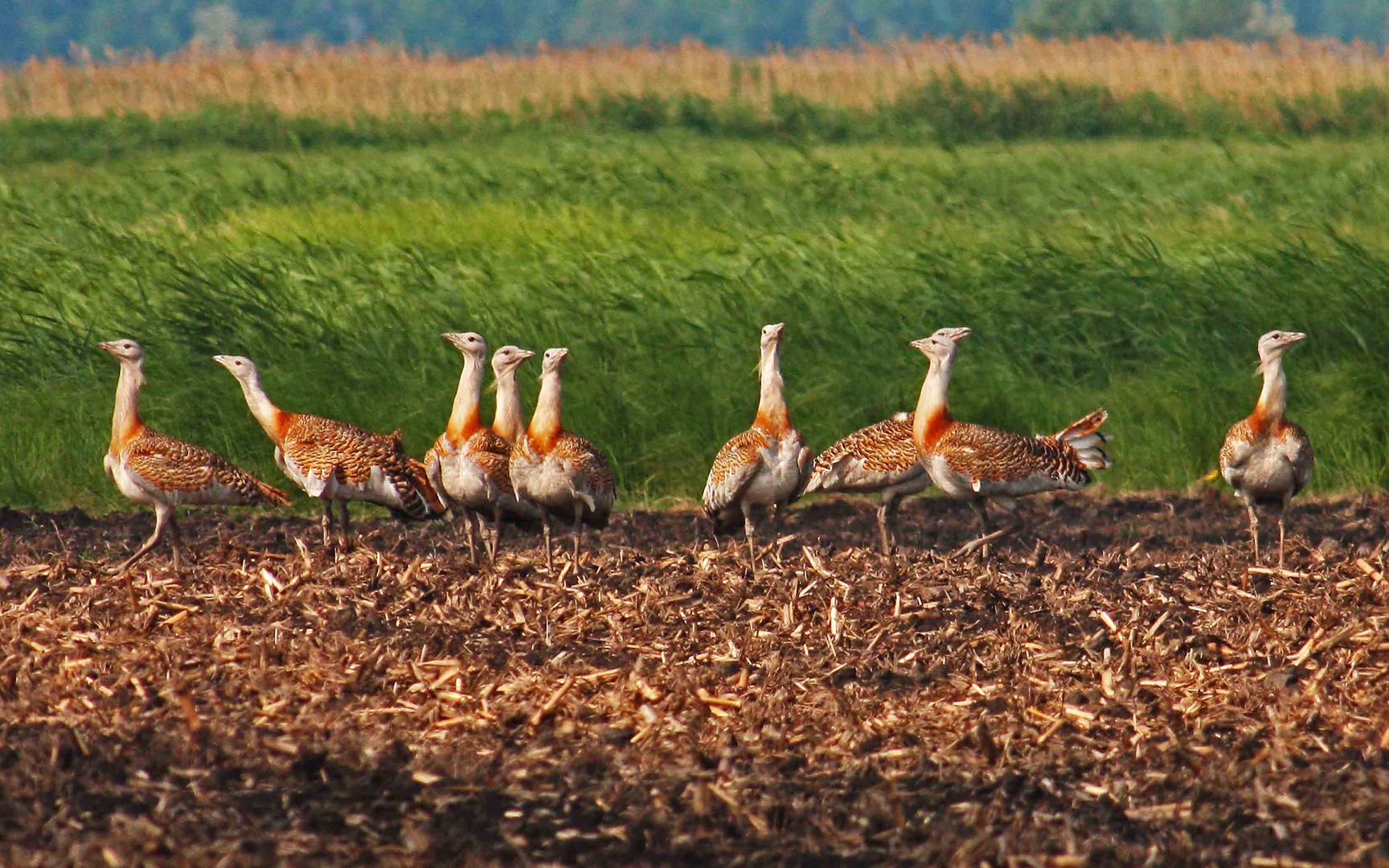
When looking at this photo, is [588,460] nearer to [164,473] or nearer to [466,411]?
[466,411]

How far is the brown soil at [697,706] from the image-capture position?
17.6ft

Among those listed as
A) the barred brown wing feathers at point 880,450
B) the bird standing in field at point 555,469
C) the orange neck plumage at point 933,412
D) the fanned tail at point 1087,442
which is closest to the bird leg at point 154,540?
the bird standing in field at point 555,469

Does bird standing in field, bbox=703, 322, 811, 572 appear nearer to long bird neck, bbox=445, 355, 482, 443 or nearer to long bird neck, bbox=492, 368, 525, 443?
long bird neck, bbox=492, 368, 525, 443

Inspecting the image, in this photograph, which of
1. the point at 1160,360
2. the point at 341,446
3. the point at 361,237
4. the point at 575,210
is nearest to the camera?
the point at 341,446

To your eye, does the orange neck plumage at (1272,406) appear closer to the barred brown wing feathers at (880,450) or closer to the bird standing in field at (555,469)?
the barred brown wing feathers at (880,450)

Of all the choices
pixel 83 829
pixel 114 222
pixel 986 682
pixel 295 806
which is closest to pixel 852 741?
pixel 986 682

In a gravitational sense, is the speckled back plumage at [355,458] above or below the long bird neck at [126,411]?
below

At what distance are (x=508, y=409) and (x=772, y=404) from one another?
1.22 meters

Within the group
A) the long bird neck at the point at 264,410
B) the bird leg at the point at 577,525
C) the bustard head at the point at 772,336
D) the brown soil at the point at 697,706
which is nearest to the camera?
the brown soil at the point at 697,706

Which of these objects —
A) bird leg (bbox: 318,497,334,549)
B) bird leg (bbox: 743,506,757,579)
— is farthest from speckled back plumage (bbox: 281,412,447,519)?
bird leg (bbox: 743,506,757,579)

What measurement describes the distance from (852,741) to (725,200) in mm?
13606

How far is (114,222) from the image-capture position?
58.6 ft

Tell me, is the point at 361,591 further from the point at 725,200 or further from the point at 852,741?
the point at 725,200

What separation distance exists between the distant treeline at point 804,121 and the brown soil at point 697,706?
56.1 ft
